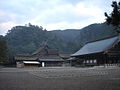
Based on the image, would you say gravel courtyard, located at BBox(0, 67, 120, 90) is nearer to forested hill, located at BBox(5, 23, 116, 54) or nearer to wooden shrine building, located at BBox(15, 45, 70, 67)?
wooden shrine building, located at BBox(15, 45, 70, 67)

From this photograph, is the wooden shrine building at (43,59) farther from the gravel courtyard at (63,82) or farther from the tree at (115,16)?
the tree at (115,16)

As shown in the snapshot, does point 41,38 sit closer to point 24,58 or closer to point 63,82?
point 24,58

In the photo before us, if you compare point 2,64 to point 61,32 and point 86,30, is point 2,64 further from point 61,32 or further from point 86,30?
point 61,32

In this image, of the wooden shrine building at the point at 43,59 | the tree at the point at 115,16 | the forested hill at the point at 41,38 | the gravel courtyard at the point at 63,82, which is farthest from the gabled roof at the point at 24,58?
the tree at the point at 115,16

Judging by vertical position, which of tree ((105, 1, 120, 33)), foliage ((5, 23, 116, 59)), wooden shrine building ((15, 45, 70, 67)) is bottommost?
wooden shrine building ((15, 45, 70, 67))

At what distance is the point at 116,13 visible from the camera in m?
9.25

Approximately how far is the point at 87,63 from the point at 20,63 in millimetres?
17240

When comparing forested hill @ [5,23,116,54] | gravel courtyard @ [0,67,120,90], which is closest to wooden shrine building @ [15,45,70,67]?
forested hill @ [5,23,116,54]

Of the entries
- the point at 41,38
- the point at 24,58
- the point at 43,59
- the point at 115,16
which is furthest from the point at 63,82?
the point at 41,38

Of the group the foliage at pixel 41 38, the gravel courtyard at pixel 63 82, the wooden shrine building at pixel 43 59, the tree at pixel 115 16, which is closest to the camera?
the gravel courtyard at pixel 63 82

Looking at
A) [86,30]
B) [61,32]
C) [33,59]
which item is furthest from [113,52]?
[61,32]

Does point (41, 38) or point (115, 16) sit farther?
point (41, 38)

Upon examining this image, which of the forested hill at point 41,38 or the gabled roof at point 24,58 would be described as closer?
the gabled roof at point 24,58

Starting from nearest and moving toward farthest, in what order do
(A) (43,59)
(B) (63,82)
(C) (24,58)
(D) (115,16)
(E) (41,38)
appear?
(D) (115,16) < (B) (63,82) < (C) (24,58) < (A) (43,59) < (E) (41,38)
